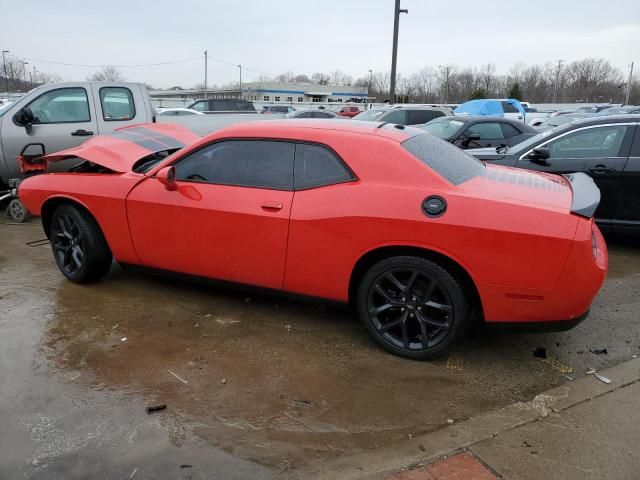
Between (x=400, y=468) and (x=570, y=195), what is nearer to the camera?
(x=400, y=468)

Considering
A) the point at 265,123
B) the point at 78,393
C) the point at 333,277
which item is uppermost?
the point at 265,123

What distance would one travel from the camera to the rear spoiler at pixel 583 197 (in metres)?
3.17

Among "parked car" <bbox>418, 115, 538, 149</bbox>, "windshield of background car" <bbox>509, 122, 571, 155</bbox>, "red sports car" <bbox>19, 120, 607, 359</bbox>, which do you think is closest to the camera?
"red sports car" <bbox>19, 120, 607, 359</bbox>

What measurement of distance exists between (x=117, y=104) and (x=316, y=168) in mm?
5899

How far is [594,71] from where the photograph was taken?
95562 millimetres

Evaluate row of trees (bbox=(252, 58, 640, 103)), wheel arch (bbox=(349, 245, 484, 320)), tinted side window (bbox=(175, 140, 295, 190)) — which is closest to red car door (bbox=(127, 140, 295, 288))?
tinted side window (bbox=(175, 140, 295, 190))

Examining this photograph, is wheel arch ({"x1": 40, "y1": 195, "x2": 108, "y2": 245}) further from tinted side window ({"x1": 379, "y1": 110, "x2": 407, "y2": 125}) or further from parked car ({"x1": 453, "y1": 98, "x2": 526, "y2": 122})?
parked car ({"x1": 453, "y1": 98, "x2": 526, "y2": 122})

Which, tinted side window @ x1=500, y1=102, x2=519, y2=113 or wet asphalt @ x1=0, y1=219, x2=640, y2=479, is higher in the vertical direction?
tinted side window @ x1=500, y1=102, x2=519, y2=113

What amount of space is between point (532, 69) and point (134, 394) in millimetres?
106312

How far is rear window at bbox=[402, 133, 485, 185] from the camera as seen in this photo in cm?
356

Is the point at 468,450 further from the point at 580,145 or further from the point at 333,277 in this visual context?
the point at 580,145

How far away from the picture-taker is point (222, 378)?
10.9ft

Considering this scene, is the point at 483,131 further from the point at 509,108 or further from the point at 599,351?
the point at 509,108

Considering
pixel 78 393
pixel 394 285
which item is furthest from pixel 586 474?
pixel 78 393
